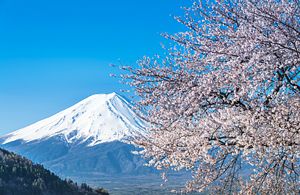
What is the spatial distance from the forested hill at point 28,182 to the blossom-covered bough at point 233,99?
58671 mm

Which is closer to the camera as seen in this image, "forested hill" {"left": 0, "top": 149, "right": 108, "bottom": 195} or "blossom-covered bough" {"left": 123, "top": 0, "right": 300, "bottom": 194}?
"blossom-covered bough" {"left": 123, "top": 0, "right": 300, "bottom": 194}

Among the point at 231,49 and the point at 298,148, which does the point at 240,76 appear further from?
the point at 298,148

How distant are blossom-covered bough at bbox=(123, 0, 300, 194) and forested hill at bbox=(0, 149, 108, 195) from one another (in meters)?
58.7

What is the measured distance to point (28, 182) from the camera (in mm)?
67688

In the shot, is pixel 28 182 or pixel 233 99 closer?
pixel 233 99

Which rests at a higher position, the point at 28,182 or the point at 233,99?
the point at 28,182

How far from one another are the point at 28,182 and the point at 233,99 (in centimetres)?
A: 6444

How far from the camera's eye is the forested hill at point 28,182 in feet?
215

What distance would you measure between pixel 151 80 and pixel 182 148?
1.32 metres

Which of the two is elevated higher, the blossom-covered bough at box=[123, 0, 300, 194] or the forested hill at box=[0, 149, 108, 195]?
the forested hill at box=[0, 149, 108, 195]

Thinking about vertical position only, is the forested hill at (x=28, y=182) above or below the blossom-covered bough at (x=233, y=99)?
above

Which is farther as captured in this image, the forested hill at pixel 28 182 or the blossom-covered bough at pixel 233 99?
the forested hill at pixel 28 182

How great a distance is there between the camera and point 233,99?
7.22 meters

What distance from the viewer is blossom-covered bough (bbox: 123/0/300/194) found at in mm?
6363
